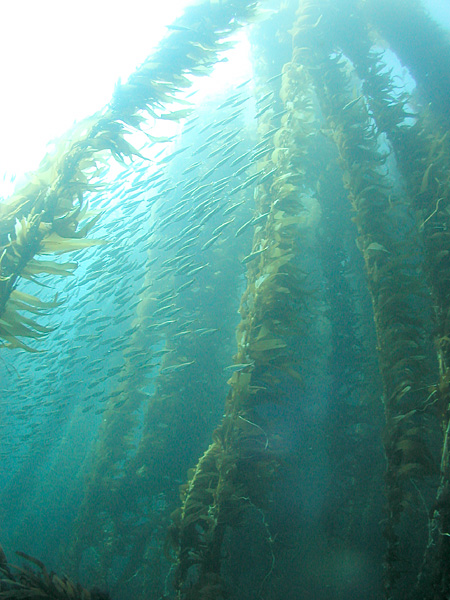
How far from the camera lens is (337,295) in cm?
465

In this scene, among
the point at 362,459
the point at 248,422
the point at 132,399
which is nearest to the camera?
the point at 248,422

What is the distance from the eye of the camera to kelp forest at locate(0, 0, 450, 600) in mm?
2258

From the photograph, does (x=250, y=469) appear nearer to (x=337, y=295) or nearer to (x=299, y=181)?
(x=337, y=295)

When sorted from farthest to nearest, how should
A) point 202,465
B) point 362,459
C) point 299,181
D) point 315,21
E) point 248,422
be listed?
point 315,21 → point 362,459 → point 299,181 → point 202,465 → point 248,422

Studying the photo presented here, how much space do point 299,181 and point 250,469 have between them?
3.49 metres

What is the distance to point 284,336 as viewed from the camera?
3.53 meters

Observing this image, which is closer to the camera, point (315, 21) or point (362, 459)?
point (362, 459)

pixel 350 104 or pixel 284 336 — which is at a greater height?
pixel 350 104

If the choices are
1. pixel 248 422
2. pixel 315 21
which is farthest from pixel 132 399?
pixel 315 21

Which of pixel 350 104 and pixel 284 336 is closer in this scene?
pixel 284 336

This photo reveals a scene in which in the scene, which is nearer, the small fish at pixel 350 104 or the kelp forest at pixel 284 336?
the kelp forest at pixel 284 336

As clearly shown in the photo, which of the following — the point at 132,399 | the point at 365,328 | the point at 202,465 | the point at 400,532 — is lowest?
the point at 400,532

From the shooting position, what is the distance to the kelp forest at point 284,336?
2.26 m

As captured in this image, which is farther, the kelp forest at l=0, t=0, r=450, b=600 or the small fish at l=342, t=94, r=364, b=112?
the small fish at l=342, t=94, r=364, b=112
